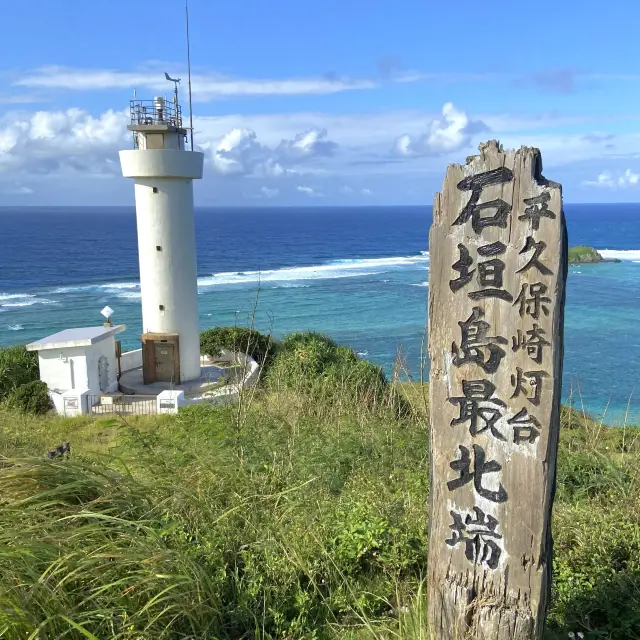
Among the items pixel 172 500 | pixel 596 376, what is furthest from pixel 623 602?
pixel 596 376

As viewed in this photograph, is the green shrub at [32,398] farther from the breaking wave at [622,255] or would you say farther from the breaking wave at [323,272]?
the breaking wave at [622,255]

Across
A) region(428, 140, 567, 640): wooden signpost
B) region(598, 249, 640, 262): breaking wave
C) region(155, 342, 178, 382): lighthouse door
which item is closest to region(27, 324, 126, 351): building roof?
region(155, 342, 178, 382): lighthouse door

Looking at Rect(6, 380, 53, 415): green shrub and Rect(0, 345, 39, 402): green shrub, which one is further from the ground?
Rect(0, 345, 39, 402): green shrub

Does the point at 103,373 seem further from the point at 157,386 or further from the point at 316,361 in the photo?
the point at 316,361

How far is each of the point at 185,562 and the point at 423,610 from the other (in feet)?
3.32

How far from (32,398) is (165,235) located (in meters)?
3.60

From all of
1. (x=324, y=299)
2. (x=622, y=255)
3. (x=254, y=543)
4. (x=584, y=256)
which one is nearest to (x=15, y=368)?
(x=254, y=543)

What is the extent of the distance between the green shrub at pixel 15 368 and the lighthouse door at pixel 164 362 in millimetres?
2151

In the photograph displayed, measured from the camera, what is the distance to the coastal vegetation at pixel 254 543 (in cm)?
231

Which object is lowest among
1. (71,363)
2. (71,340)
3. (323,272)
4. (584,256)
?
(323,272)

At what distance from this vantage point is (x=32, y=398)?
34.0ft

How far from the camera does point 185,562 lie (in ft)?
8.27

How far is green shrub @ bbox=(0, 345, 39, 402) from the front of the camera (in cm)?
1066

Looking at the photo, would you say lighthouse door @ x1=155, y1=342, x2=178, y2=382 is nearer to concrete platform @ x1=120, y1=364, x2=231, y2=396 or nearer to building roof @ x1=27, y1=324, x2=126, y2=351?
concrete platform @ x1=120, y1=364, x2=231, y2=396
